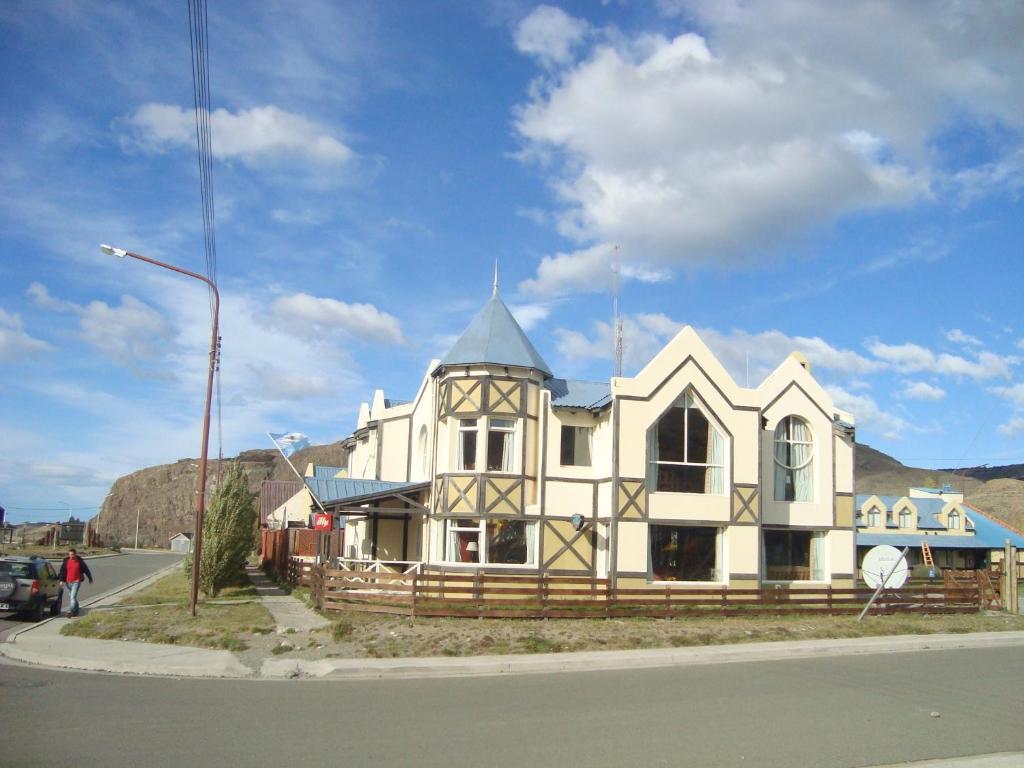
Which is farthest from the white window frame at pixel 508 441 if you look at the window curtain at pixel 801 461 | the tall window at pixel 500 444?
the window curtain at pixel 801 461

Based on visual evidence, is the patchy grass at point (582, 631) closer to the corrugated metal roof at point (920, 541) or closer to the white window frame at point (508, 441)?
the white window frame at point (508, 441)

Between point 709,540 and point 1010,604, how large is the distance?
29.4 feet

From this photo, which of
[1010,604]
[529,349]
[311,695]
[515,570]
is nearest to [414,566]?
[515,570]

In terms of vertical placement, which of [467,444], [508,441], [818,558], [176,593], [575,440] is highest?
[575,440]

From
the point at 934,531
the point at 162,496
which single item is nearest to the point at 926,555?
the point at 934,531

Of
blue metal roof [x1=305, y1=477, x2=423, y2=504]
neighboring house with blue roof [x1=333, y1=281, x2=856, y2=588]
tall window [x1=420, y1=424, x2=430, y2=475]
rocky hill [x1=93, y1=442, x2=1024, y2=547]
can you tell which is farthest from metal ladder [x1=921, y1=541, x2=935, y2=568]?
rocky hill [x1=93, y1=442, x2=1024, y2=547]

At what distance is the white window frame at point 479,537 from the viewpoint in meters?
23.8

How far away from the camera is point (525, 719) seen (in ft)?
33.9

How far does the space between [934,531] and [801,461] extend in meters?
29.7

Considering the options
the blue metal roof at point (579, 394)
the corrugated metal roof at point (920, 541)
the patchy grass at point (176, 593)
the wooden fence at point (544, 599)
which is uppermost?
the blue metal roof at point (579, 394)

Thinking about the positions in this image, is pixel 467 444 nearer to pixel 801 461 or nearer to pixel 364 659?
pixel 364 659

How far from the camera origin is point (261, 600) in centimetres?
2455

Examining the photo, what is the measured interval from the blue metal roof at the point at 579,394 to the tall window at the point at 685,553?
3.90m

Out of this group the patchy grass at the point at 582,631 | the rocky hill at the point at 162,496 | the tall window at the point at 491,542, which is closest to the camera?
the patchy grass at the point at 582,631
